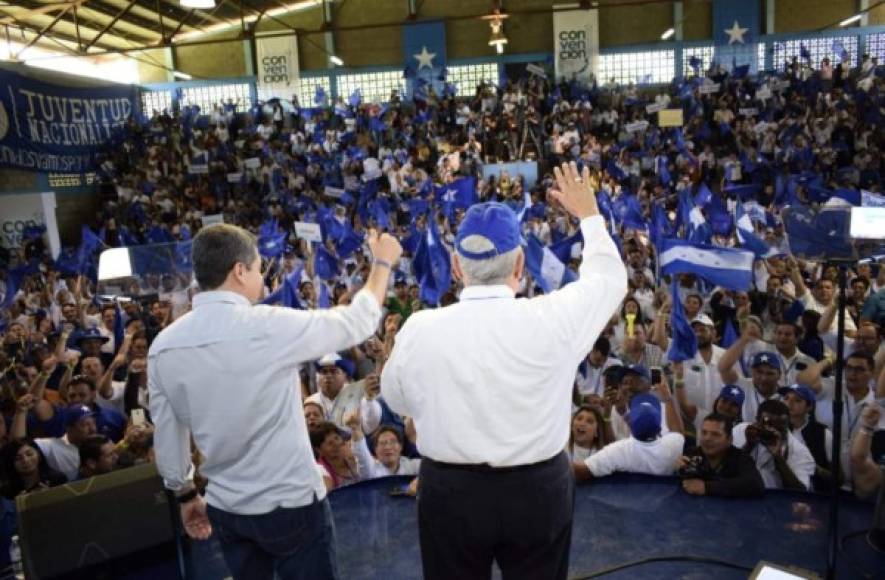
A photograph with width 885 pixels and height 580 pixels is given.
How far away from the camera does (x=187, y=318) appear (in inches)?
73.9

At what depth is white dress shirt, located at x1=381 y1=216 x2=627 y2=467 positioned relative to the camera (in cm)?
168

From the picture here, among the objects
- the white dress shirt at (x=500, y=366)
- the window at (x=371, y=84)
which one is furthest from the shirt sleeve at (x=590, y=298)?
the window at (x=371, y=84)

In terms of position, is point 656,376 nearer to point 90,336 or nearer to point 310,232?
point 310,232

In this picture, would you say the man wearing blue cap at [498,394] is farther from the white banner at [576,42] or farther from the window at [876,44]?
the window at [876,44]

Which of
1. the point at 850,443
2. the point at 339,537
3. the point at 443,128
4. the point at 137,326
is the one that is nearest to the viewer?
the point at 339,537

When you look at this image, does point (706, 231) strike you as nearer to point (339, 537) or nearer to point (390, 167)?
point (339, 537)

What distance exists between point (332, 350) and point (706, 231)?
649 centimetres

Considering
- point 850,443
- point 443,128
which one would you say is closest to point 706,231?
point 850,443

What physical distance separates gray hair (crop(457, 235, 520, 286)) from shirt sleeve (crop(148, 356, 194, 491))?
90 centimetres

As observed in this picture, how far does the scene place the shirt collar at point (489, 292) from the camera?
68.6 inches

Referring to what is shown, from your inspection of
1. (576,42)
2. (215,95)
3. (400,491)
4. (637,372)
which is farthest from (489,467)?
(215,95)

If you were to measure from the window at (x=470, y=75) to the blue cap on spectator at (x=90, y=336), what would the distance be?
16.1 m

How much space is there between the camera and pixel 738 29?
1959cm

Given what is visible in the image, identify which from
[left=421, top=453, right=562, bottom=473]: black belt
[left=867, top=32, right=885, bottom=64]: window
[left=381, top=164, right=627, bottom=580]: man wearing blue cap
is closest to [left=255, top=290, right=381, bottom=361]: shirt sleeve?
[left=381, top=164, right=627, bottom=580]: man wearing blue cap
